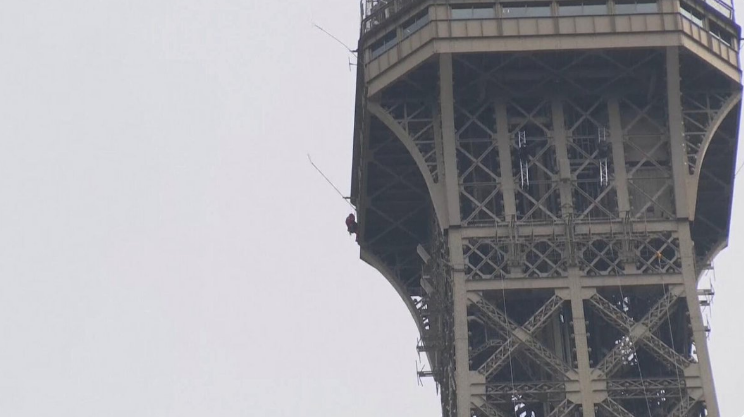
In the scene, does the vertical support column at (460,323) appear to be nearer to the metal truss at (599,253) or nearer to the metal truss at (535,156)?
the metal truss at (535,156)

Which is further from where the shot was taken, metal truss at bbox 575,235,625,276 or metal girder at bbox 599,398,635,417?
metal truss at bbox 575,235,625,276

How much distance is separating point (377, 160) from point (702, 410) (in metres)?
15.5

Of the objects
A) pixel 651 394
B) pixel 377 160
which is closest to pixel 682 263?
pixel 651 394

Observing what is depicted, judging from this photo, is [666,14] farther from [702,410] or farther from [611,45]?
[702,410]

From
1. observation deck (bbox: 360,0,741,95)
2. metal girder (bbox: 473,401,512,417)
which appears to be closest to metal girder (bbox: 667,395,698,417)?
metal girder (bbox: 473,401,512,417)

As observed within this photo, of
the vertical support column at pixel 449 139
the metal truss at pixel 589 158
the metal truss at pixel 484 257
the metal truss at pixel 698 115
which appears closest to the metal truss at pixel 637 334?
the metal truss at pixel 484 257

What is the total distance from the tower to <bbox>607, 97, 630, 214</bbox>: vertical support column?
69 millimetres

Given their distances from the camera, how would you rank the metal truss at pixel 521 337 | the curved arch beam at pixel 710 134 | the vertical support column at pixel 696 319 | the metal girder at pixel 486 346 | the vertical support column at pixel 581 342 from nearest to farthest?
the vertical support column at pixel 581 342
the vertical support column at pixel 696 319
the metal truss at pixel 521 337
the metal girder at pixel 486 346
the curved arch beam at pixel 710 134

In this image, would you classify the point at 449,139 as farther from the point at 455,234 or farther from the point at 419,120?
the point at 455,234

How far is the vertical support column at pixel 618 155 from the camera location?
113 meters

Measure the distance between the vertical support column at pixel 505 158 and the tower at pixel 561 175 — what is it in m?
0.07

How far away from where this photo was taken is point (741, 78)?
115 metres

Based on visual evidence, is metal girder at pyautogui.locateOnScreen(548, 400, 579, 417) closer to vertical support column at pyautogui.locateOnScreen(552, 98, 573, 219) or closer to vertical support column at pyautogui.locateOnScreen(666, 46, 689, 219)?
vertical support column at pyautogui.locateOnScreen(552, 98, 573, 219)

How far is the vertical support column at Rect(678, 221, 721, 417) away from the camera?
362ft
